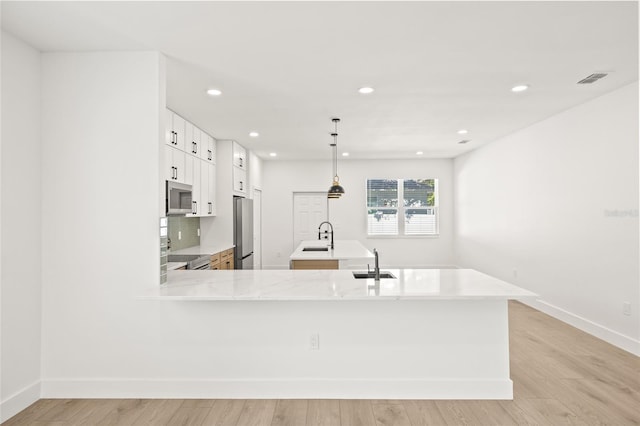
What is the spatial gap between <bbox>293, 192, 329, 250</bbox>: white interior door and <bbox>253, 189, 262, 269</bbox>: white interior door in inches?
30.0

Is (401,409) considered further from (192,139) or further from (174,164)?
(192,139)

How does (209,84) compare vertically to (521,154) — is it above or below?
above

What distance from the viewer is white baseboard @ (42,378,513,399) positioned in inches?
103

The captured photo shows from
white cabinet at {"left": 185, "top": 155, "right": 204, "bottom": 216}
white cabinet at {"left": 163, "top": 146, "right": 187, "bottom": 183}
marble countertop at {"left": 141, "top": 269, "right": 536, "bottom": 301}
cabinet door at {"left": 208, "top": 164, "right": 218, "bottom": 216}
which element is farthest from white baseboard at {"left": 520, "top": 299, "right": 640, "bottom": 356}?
cabinet door at {"left": 208, "top": 164, "right": 218, "bottom": 216}

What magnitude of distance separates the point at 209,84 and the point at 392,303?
2.51 m

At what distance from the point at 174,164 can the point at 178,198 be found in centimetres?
119

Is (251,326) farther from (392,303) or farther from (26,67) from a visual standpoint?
(26,67)

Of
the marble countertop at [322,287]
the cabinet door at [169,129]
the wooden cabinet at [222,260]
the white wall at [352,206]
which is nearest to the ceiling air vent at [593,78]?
the marble countertop at [322,287]

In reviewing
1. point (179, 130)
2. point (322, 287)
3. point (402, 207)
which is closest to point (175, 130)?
point (179, 130)

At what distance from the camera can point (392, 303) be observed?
8.72 feet

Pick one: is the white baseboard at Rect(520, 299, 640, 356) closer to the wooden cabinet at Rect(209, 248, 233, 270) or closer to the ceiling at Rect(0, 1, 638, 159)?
the ceiling at Rect(0, 1, 638, 159)

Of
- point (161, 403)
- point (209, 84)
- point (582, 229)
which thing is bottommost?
point (161, 403)

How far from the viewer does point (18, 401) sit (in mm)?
2416

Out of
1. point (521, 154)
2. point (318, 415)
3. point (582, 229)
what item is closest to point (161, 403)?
point (318, 415)
